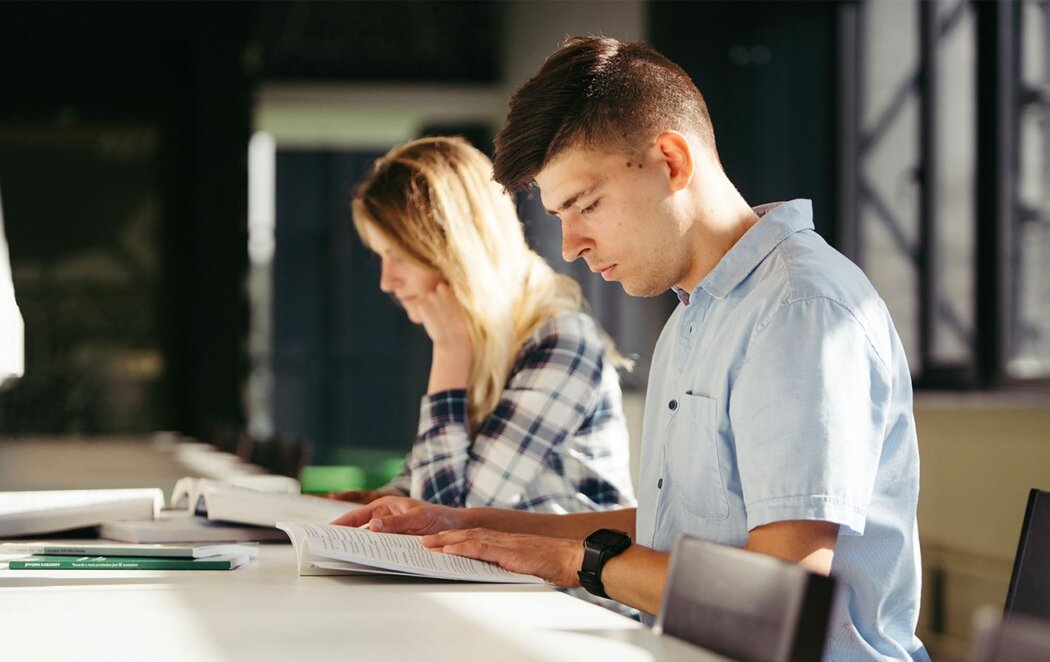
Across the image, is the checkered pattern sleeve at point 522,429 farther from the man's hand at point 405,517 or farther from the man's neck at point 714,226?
the man's neck at point 714,226

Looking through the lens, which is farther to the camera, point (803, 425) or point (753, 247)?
point (753, 247)

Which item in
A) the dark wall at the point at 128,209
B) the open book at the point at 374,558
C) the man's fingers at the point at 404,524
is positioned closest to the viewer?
the open book at the point at 374,558

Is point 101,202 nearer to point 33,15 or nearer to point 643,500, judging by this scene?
point 33,15

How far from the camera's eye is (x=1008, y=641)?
2.65 ft

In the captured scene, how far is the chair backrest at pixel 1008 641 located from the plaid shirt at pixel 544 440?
1549 mm

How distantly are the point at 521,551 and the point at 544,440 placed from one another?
63 centimetres

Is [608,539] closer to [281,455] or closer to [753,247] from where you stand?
[753,247]

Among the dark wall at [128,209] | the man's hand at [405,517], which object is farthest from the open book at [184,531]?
the dark wall at [128,209]

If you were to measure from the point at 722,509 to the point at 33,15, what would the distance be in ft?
24.3

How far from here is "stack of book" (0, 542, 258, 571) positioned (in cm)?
180

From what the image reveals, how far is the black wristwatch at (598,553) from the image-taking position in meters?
1.61

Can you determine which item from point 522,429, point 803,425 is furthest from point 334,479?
point 803,425

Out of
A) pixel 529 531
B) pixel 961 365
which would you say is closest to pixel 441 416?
pixel 529 531

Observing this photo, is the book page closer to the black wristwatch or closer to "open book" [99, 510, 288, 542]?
"open book" [99, 510, 288, 542]
